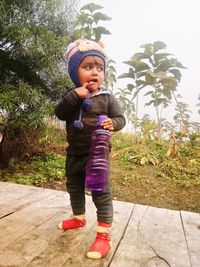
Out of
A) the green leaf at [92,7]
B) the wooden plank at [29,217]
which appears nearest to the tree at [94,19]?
the green leaf at [92,7]

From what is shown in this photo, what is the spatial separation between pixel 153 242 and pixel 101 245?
346 mm

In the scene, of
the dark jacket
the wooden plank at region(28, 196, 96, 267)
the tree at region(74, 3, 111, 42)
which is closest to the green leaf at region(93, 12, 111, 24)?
the tree at region(74, 3, 111, 42)

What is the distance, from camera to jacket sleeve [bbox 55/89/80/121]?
1614 millimetres

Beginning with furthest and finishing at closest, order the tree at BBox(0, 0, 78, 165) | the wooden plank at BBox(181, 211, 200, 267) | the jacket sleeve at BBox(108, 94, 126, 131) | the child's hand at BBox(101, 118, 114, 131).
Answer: the tree at BBox(0, 0, 78, 165) → the jacket sleeve at BBox(108, 94, 126, 131) → the child's hand at BBox(101, 118, 114, 131) → the wooden plank at BBox(181, 211, 200, 267)

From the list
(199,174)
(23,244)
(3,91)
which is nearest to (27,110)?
(3,91)

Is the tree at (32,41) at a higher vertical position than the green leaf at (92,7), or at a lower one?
lower

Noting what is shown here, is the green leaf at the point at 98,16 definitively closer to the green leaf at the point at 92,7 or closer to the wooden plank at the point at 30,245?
the green leaf at the point at 92,7

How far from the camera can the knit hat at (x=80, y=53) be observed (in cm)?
165

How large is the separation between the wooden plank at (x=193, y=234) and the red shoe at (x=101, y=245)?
44cm

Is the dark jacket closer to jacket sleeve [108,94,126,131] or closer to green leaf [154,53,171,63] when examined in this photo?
jacket sleeve [108,94,126,131]

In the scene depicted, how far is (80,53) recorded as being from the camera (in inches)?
65.2

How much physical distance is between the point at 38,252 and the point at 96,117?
79 centimetres

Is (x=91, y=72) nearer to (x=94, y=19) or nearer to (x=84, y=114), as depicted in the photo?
(x=84, y=114)

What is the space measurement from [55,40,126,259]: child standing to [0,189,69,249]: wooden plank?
433mm
